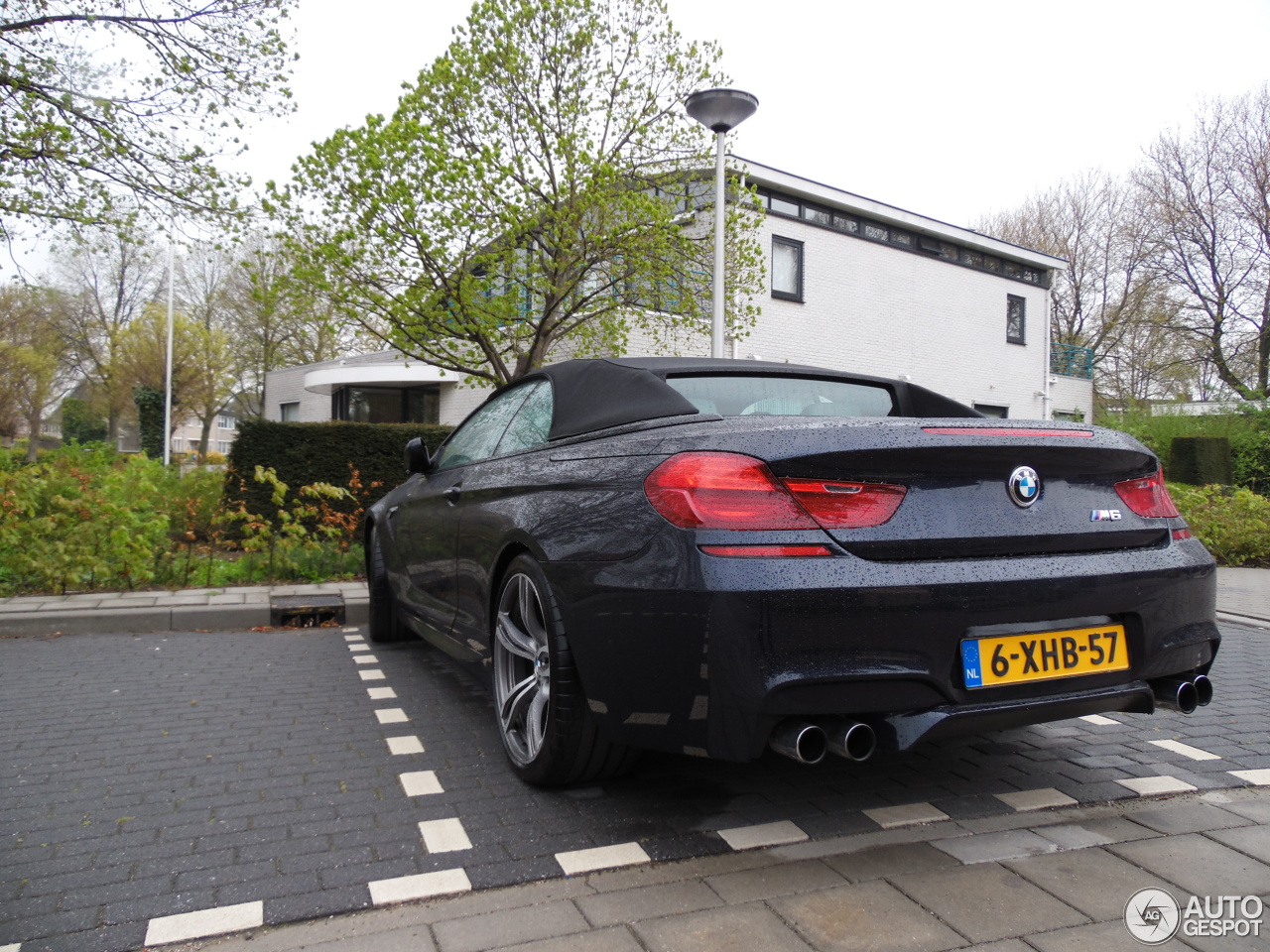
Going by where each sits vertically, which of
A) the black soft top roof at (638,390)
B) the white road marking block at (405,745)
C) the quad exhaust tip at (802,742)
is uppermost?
the black soft top roof at (638,390)

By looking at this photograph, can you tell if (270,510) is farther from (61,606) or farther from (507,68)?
(507,68)

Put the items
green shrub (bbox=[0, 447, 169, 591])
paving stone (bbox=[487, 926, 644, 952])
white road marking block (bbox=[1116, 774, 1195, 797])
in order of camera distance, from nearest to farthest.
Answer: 1. paving stone (bbox=[487, 926, 644, 952])
2. white road marking block (bbox=[1116, 774, 1195, 797])
3. green shrub (bbox=[0, 447, 169, 591])

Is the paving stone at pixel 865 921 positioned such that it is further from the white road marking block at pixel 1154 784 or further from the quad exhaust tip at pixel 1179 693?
the white road marking block at pixel 1154 784

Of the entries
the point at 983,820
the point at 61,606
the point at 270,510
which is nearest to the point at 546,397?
the point at 983,820

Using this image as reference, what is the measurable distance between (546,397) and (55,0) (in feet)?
38.1

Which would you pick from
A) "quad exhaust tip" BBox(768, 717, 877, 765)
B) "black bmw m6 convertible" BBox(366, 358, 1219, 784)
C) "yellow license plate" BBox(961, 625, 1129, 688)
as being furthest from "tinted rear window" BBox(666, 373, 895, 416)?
"quad exhaust tip" BBox(768, 717, 877, 765)

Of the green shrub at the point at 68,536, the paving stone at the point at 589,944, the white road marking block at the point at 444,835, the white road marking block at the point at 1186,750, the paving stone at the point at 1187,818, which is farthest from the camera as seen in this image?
the green shrub at the point at 68,536

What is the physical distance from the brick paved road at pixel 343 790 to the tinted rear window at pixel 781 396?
4.21 feet

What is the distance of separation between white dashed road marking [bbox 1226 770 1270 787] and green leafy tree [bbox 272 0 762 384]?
9018 millimetres

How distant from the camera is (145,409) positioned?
36750 mm

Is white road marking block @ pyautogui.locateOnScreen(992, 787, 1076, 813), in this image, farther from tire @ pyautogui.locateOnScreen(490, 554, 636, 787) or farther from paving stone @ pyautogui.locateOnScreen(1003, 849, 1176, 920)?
tire @ pyautogui.locateOnScreen(490, 554, 636, 787)

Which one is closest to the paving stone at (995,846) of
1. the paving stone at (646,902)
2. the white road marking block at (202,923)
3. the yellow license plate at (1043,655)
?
the yellow license plate at (1043,655)

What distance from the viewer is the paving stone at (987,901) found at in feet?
6.83

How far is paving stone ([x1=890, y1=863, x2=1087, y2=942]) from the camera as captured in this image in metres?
2.08
